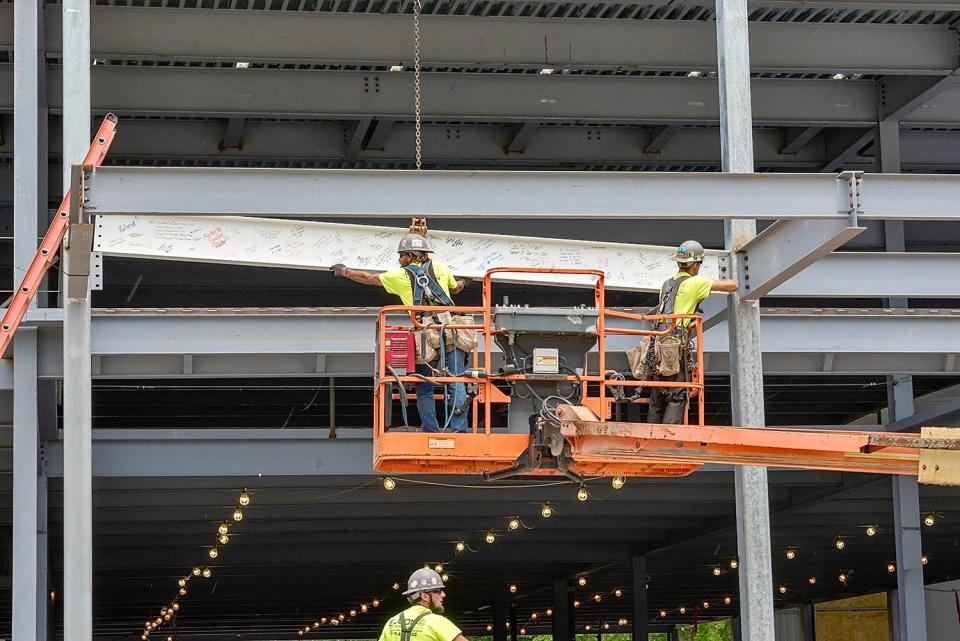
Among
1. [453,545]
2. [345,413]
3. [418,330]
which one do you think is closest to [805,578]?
[453,545]

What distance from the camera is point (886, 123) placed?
23.1 m

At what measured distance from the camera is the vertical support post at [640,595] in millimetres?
35219

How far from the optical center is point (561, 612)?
4103cm

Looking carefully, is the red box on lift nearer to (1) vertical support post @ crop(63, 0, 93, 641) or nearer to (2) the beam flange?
(1) vertical support post @ crop(63, 0, 93, 641)

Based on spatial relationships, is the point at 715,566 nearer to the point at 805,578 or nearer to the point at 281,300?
the point at 805,578

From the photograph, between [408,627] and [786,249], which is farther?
[786,249]

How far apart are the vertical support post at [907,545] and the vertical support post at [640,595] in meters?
13.5

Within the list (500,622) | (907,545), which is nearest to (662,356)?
(907,545)

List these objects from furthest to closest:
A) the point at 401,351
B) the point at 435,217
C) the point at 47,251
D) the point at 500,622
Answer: the point at 500,622 → the point at 435,217 → the point at 47,251 → the point at 401,351

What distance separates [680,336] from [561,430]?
2.64 meters

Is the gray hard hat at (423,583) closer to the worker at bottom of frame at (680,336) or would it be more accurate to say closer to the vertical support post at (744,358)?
the worker at bottom of frame at (680,336)

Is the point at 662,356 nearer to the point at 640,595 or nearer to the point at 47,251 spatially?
the point at 47,251

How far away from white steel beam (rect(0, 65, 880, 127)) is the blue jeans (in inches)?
385

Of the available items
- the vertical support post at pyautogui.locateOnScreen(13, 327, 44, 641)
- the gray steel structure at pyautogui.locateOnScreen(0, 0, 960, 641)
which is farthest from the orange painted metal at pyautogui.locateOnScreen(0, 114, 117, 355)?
the vertical support post at pyautogui.locateOnScreen(13, 327, 44, 641)
